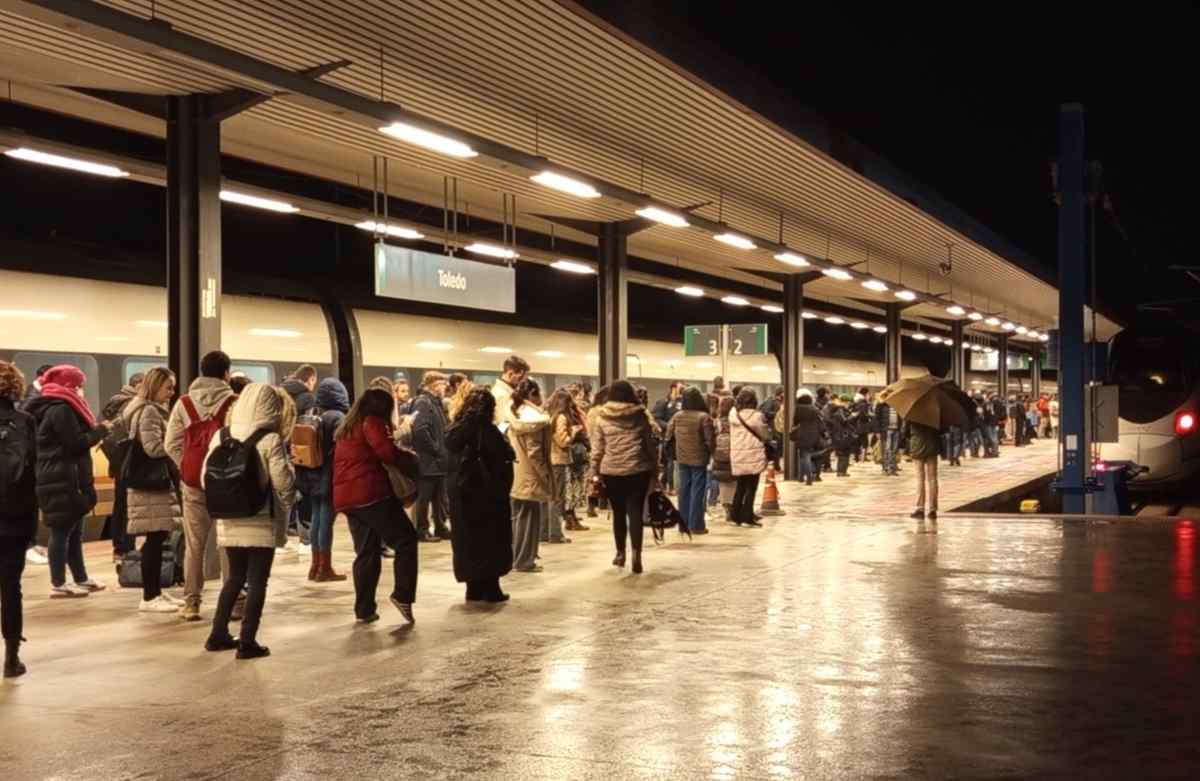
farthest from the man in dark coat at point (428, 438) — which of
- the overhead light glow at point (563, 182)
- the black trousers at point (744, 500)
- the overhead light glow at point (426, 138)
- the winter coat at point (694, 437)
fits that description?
the black trousers at point (744, 500)

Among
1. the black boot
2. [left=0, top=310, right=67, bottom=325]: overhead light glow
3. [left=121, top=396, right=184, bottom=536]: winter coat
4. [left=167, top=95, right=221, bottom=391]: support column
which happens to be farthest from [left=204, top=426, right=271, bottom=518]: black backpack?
[left=0, top=310, right=67, bottom=325]: overhead light glow

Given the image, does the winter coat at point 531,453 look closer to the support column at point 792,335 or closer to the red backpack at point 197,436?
the red backpack at point 197,436

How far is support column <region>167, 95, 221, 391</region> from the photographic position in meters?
10.2

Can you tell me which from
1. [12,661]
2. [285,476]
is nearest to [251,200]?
[285,476]

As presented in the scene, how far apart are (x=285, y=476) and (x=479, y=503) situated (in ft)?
6.22

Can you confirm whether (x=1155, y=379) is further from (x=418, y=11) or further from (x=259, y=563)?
(x=259, y=563)

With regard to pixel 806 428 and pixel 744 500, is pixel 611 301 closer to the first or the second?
pixel 744 500

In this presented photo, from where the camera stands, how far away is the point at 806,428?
823 inches

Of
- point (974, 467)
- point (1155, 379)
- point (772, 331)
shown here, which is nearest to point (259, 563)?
point (1155, 379)

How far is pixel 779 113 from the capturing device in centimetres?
1321

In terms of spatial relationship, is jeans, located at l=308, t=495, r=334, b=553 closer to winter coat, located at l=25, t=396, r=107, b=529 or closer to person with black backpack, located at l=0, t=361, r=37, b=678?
winter coat, located at l=25, t=396, r=107, b=529

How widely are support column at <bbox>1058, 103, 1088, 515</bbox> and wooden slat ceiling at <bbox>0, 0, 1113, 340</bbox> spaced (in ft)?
7.83

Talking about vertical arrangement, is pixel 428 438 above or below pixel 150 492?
above

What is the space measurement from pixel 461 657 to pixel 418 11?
4750mm
